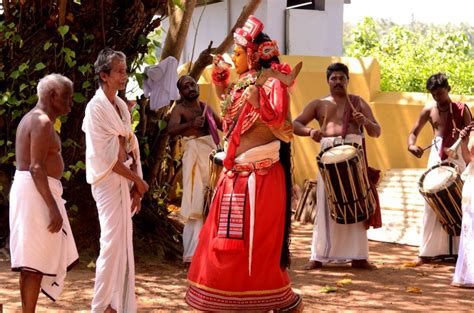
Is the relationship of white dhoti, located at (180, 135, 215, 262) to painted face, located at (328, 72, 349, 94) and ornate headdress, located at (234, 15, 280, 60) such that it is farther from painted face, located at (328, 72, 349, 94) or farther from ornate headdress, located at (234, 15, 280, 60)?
ornate headdress, located at (234, 15, 280, 60)

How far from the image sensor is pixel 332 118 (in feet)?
28.9

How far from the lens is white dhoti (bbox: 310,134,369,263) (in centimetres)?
888

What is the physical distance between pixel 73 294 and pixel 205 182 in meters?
1.96

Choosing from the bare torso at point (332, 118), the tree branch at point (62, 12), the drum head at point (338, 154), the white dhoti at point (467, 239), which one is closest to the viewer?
the white dhoti at point (467, 239)

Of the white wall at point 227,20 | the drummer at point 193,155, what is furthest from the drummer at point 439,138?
the white wall at point 227,20

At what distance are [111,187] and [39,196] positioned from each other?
522mm

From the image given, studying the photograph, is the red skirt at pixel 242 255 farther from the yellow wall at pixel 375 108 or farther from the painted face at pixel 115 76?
the yellow wall at pixel 375 108

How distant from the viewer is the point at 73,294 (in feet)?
24.5

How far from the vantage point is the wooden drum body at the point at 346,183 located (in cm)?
837

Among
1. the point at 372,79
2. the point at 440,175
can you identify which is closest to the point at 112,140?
the point at 440,175

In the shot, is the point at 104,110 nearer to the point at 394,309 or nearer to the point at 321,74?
the point at 394,309

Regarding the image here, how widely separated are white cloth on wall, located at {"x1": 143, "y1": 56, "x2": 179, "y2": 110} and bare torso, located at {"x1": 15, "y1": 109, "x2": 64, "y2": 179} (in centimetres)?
292

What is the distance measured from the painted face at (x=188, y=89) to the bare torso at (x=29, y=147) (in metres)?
3.04

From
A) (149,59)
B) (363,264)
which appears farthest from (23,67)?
(363,264)
